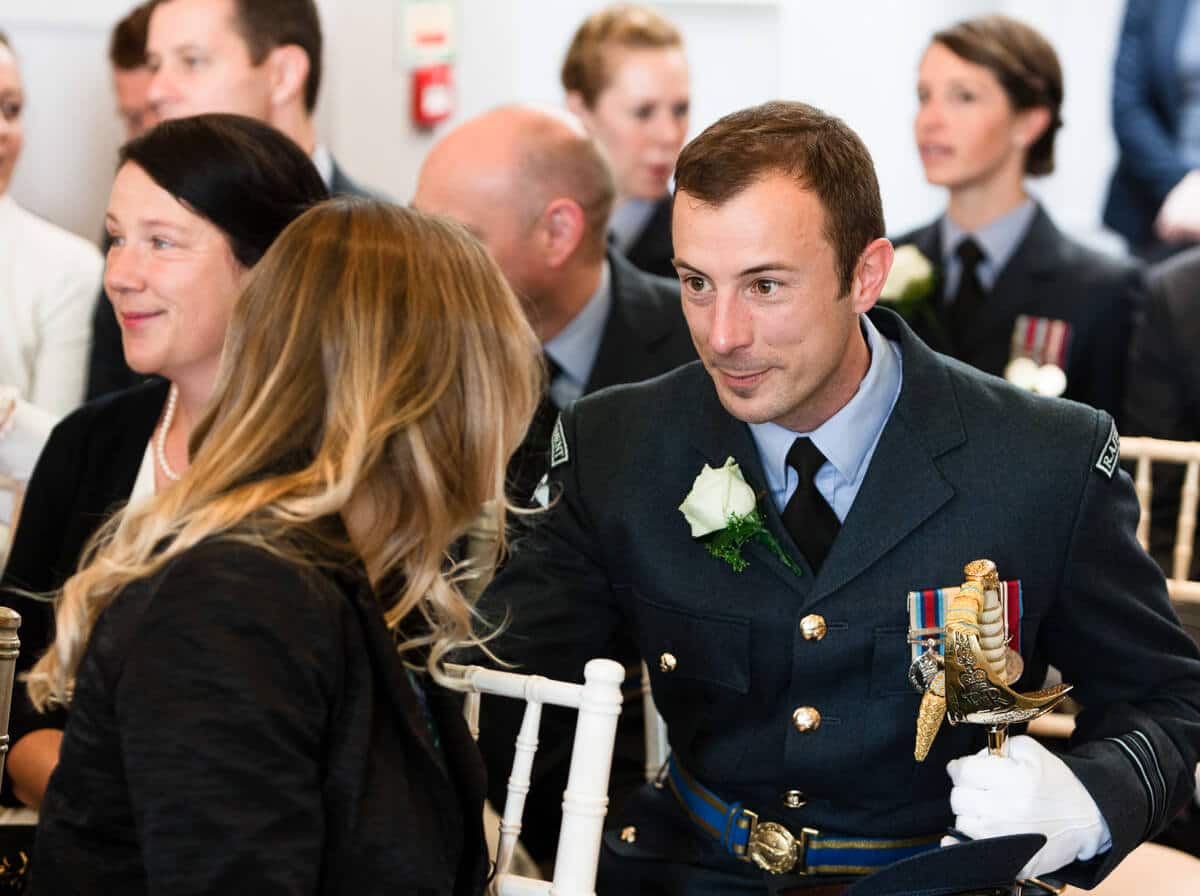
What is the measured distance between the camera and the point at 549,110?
10.2 feet

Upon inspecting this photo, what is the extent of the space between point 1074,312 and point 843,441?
173 cm

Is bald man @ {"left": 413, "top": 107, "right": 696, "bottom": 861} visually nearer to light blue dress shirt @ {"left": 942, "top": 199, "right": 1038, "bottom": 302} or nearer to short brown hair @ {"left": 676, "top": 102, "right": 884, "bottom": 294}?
light blue dress shirt @ {"left": 942, "top": 199, "right": 1038, "bottom": 302}

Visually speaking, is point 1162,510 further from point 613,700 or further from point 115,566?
point 115,566

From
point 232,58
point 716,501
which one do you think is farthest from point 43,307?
point 716,501

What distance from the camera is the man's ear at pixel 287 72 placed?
10.9ft

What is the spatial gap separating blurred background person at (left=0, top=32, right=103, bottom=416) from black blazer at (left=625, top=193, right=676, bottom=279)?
50.5 inches

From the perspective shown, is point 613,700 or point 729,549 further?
point 729,549

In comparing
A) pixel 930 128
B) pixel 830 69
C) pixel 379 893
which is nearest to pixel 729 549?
pixel 379 893

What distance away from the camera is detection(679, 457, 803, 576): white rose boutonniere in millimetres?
1701

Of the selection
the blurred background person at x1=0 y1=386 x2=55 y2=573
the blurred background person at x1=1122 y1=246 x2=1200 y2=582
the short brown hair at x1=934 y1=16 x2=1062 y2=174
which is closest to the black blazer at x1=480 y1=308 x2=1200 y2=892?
the blurred background person at x1=0 y1=386 x2=55 y2=573

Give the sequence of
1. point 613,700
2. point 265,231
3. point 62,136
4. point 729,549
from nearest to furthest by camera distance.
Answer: point 613,700 < point 729,549 < point 265,231 < point 62,136

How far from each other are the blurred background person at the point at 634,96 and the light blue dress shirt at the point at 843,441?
2.20m

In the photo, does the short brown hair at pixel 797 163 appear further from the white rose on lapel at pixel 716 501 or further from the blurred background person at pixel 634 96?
the blurred background person at pixel 634 96

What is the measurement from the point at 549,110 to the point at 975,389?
153cm
